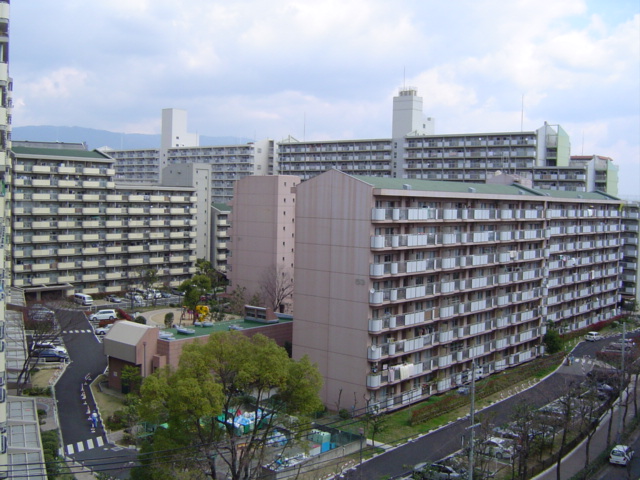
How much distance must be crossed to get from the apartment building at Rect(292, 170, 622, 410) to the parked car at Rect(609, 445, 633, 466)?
26.0 ft

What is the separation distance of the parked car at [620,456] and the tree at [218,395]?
12.2 meters

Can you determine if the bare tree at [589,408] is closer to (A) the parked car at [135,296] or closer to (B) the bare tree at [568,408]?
(B) the bare tree at [568,408]

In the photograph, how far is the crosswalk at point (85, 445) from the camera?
77.9ft

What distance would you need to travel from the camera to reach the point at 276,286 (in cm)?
4622

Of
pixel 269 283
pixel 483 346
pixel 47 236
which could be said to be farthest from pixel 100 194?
pixel 483 346

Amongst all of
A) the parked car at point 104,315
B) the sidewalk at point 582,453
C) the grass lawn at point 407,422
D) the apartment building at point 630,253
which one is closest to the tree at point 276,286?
the parked car at point 104,315

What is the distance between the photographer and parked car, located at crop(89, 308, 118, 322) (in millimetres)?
44438

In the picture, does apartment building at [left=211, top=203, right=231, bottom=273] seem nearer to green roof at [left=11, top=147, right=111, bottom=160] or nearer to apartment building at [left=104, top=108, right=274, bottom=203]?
green roof at [left=11, top=147, right=111, bottom=160]

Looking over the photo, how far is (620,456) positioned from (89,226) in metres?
41.1

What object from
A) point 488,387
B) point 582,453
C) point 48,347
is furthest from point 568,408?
point 48,347

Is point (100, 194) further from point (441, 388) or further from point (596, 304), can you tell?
point (596, 304)

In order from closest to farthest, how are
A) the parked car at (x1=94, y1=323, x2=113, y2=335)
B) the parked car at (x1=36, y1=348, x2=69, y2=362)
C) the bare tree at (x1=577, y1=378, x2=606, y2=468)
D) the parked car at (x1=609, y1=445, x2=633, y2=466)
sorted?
the bare tree at (x1=577, y1=378, x2=606, y2=468), the parked car at (x1=609, y1=445, x2=633, y2=466), the parked car at (x1=36, y1=348, x2=69, y2=362), the parked car at (x1=94, y1=323, x2=113, y2=335)

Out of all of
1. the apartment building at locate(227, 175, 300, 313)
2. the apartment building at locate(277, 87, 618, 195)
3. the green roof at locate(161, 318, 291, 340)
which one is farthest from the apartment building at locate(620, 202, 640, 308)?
the green roof at locate(161, 318, 291, 340)

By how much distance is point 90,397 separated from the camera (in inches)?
1165
